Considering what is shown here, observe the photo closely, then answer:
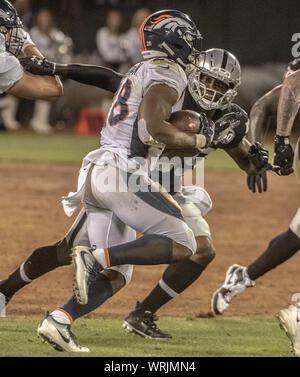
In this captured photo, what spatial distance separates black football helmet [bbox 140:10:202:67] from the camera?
18.5 ft

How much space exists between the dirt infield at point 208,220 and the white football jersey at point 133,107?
184cm

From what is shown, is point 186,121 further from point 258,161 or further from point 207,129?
point 258,161

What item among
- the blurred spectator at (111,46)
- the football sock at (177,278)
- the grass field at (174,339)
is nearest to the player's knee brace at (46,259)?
the grass field at (174,339)

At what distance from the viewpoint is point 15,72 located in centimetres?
586

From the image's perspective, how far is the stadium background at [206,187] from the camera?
751 cm

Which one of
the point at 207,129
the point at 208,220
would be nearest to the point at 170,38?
the point at 207,129

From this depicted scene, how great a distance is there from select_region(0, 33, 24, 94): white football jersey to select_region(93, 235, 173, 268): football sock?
1.43 m

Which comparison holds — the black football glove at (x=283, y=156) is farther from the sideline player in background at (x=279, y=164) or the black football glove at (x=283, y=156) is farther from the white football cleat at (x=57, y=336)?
the white football cleat at (x=57, y=336)

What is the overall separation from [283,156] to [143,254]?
1.58 metres

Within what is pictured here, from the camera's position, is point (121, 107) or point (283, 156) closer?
point (121, 107)

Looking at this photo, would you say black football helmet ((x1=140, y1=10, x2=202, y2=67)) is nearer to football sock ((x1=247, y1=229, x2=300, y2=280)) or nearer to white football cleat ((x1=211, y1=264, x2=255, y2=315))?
Answer: football sock ((x1=247, y1=229, x2=300, y2=280))

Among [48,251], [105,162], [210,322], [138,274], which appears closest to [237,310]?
[210,322]

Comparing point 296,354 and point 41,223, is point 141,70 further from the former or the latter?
point 41,223
